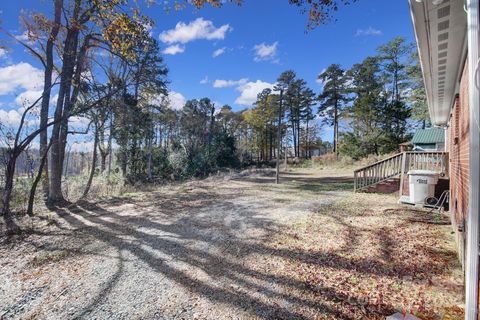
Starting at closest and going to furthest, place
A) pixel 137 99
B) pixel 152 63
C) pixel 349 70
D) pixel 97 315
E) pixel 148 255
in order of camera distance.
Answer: pixel 97 315, pixel 148 255, pixel 152 63, pixel 137 99, pixel 349 70

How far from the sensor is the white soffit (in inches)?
82.7

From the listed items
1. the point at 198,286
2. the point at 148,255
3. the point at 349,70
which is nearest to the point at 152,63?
the point at 148,255

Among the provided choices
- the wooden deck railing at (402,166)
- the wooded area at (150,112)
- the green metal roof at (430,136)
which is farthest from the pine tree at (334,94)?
the wooden deck railing at (402,166)

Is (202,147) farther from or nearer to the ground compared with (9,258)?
farther from the ground

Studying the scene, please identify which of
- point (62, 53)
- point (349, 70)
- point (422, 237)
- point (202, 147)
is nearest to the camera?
point (422, 237)

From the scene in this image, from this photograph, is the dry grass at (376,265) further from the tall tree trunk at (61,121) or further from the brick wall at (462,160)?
the tall tree trunk at (61,121)

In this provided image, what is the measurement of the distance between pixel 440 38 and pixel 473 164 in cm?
180

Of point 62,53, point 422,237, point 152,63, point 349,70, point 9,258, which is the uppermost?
point 349,70

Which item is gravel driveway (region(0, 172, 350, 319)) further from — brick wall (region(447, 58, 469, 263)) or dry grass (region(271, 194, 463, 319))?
brick wall (region(447, 58, 469, 263))

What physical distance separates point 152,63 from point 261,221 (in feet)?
46.4

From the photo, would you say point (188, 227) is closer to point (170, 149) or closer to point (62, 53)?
point (62, 53)

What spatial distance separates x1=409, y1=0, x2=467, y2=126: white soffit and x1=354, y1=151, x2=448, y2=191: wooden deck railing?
2.94 meters

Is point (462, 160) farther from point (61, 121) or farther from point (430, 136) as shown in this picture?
point (430, 136)

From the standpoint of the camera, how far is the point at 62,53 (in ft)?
25.7
